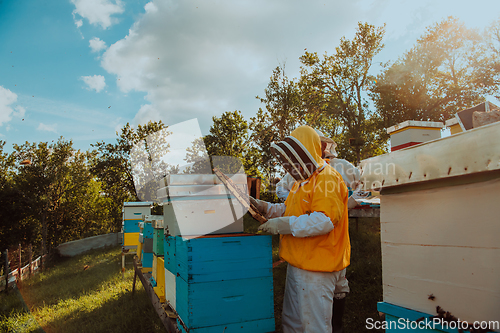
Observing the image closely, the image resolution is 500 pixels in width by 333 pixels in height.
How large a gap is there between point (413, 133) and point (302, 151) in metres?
0.73

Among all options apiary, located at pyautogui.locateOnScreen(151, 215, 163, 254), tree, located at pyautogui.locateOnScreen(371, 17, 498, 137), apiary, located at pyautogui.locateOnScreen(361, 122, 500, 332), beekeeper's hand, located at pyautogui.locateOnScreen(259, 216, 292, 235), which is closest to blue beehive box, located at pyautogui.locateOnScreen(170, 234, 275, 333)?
beekeeper's hand, located at pyautogui.locateOnScreen(259, 216, 292, 235)

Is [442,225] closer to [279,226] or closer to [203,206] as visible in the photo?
[279,226]

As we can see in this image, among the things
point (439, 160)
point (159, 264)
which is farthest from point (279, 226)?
point (159, 264)

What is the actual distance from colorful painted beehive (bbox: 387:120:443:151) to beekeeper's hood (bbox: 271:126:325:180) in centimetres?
55

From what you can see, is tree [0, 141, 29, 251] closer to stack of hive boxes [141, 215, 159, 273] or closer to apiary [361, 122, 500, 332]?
stack of hive boxes [141, 215, 159, 273]

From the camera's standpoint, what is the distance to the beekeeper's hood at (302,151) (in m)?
2.16

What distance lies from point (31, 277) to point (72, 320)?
8761 mm

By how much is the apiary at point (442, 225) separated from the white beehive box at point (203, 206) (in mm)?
1361

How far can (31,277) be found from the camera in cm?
1166

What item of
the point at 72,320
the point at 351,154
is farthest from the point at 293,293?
the point at 351,154

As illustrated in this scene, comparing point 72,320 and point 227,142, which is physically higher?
point 227,142

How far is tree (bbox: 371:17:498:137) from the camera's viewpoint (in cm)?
1334

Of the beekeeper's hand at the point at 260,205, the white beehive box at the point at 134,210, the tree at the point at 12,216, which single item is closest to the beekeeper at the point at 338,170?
the beekeeper's hand at the point at 260,205

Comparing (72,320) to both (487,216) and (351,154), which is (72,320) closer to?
(487,216)
